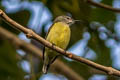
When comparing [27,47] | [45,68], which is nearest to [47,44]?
[45,68]

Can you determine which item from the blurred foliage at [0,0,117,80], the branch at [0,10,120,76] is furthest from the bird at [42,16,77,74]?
the branch at [0,10,120,76]

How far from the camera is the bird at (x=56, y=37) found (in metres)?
→ 3.46

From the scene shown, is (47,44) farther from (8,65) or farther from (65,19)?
(65,19)

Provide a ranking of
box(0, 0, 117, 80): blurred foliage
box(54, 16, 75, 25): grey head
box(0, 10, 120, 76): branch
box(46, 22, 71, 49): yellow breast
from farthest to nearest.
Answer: box(54, 16, 75, 25): grey head, box(0, 0, 117, 80): blurred foliage, box(46, 22, 71, 49): yellow breast, box(0, 10, 120, 76): branch

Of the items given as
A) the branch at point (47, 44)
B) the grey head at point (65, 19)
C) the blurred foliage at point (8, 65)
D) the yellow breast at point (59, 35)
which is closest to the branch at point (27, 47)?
the blurred foliage at point (8, 65)

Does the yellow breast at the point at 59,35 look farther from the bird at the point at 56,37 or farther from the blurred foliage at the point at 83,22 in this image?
the blurred foliage at the point at 83,22

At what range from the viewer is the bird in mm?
3463

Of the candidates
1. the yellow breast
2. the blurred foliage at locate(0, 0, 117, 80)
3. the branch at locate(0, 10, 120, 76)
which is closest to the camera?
the branch at locate(0, 10, 120, 76)

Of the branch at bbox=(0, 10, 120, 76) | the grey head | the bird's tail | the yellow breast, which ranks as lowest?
the bird's tail

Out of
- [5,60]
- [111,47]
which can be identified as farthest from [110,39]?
[5,60]

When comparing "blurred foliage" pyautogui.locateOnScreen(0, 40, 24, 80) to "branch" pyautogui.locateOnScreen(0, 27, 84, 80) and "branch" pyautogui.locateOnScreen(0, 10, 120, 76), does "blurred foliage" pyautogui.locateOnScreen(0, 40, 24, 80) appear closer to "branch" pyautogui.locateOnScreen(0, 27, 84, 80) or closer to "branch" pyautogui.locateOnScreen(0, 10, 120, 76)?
"branch" pyautogui.locateOnScreen(0, 27, 84, 80)

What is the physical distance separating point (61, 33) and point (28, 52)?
0.46 metres

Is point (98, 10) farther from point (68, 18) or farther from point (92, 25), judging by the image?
point (68, 18)

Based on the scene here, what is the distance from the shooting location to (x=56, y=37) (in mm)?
3473
